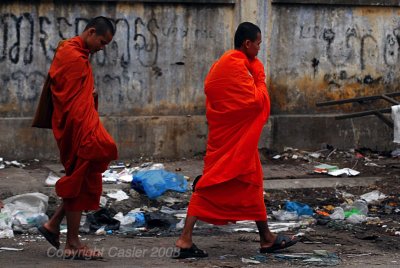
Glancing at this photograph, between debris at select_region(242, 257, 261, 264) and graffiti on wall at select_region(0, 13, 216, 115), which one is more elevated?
graffiti on wall at select_region(0, 13, 216, 115)

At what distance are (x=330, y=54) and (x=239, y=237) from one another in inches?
193

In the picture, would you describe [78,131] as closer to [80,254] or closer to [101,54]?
[80,254]

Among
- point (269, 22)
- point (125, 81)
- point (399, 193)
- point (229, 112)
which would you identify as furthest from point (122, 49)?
point (229, 112)

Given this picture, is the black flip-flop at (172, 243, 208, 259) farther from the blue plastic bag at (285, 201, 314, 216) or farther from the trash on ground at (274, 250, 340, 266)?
the blue plastic bag at (285, 201, 314, 216)

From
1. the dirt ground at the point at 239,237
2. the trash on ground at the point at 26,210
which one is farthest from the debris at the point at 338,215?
the trash on ground at the point at 26,210

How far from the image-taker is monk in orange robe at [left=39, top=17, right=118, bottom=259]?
674cm

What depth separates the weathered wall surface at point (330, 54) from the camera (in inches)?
475

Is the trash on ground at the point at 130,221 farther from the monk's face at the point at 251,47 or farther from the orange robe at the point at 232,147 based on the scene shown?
the monk's face at the point at 251,47

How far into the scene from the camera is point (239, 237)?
7.97 metres

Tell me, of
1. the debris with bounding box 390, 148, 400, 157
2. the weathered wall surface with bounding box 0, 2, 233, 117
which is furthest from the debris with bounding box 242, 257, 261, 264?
the debris with bounding box 390, 148, 400, 157

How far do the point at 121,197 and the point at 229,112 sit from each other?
253 centimetres

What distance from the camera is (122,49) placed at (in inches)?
445

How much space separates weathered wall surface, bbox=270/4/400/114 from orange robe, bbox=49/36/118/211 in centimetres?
550

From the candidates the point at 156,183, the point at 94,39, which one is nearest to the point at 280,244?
the point at 94,39
